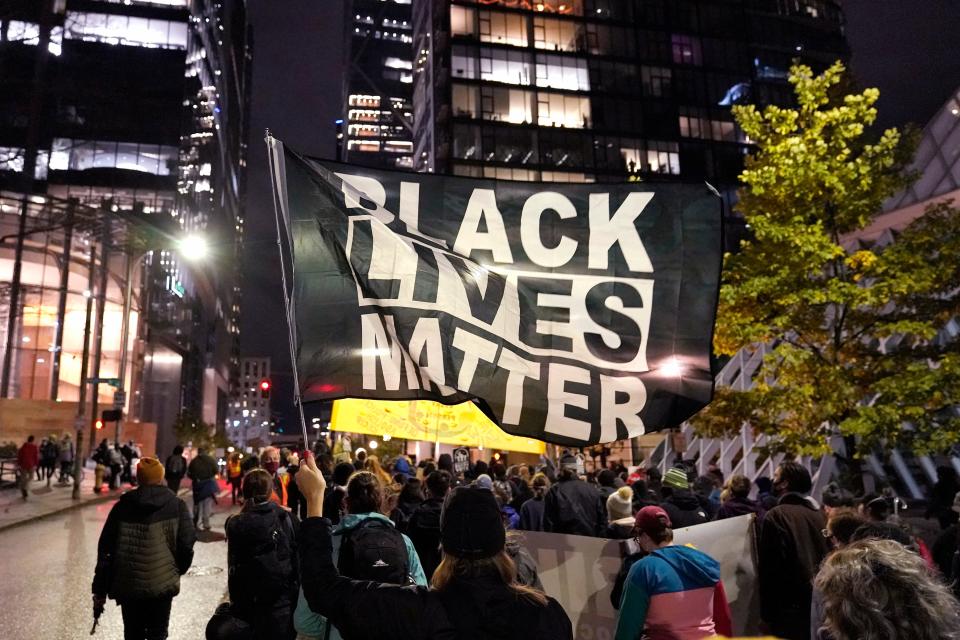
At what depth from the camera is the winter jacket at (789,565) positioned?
5.39 metres

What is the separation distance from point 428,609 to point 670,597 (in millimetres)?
1919

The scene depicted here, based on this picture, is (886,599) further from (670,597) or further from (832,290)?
(832,290)

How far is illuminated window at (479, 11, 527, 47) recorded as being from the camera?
225 ft

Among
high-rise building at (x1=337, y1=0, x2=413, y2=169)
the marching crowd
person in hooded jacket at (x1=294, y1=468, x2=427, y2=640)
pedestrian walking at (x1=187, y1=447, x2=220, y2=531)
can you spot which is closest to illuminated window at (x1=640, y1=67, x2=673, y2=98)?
pedestrian walking at (x1=187, y1=447, x2=220, y2=531)

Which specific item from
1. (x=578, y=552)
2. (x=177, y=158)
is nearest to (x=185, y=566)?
(x=578, y=552)

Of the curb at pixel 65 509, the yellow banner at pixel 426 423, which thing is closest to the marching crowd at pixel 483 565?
the yellow banner at pixel 426 423

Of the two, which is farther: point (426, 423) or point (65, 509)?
point (65, 509)

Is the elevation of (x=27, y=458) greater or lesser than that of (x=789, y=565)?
greater

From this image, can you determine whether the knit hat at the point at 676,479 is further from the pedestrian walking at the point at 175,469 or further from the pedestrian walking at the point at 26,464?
the pedestrian walking at the point at 26,464

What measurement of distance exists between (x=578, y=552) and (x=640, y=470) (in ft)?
29.2

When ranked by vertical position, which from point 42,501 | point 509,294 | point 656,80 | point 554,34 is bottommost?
point 42,501

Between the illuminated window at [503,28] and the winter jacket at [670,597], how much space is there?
70.2 metres

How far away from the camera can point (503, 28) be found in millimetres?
69000

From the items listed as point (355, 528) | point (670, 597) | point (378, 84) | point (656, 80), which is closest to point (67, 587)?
point (355, 528)
